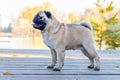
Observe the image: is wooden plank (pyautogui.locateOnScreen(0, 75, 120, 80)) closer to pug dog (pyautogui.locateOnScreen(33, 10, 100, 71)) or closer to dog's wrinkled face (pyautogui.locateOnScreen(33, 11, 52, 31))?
pug dog (pyautogui.locateOnScreen(33, 10, 100, 71))

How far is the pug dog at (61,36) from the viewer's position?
3.01m

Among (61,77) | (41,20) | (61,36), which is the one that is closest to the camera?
(61,77)

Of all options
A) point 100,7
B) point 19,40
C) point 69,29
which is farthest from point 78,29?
point 100,7

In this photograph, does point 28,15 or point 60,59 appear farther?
point 28,15

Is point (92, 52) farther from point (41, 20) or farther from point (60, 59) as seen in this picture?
point (41, 20)

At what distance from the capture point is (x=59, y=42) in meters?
3.07

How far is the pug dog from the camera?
119 inches

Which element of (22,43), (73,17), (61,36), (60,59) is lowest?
(22,43)

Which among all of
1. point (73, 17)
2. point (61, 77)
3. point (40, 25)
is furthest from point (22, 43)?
point (61, 77)

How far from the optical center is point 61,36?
10.1ft

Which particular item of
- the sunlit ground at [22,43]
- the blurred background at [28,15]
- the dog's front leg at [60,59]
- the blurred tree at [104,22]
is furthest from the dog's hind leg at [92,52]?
the blurred tree at [104,22]

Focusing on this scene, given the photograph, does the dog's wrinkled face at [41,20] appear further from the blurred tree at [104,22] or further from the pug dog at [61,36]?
the blurred tree at [104,22]

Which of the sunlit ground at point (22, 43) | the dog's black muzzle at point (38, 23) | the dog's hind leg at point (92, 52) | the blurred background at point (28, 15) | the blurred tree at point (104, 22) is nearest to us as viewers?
the dog's black muzzle at point (38, 23)

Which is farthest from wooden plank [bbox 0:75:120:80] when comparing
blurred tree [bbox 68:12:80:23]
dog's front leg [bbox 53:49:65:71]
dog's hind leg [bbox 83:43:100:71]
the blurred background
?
blurred tree [bbox 68:12:80:23]
